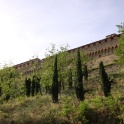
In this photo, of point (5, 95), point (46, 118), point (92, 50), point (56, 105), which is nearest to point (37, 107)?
point (56, 105)

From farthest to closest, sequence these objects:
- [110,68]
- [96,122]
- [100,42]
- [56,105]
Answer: [100,42] < [110,68] < [56,105] < [96,122]

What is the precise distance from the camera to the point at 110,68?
4922cm

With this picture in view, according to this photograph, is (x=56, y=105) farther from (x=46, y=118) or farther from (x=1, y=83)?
(x=1, y=83)

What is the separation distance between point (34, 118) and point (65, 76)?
16272mm

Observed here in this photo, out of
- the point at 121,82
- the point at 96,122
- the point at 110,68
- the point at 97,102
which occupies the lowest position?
the point at 96,122

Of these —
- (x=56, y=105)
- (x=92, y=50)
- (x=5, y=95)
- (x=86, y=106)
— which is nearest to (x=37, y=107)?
(x=56, y=105)

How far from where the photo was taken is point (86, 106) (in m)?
24.8

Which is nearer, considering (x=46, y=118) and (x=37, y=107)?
(x=46, y=118)

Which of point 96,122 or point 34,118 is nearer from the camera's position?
point 96,122

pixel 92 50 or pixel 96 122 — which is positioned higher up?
pixel 92 50

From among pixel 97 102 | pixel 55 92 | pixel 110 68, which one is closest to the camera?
pixel 97 102

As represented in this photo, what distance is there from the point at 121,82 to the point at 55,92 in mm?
9913

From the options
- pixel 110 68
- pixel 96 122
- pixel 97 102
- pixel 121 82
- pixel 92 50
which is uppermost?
pixel 92 50

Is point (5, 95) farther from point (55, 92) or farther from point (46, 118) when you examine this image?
point (46, 118)
